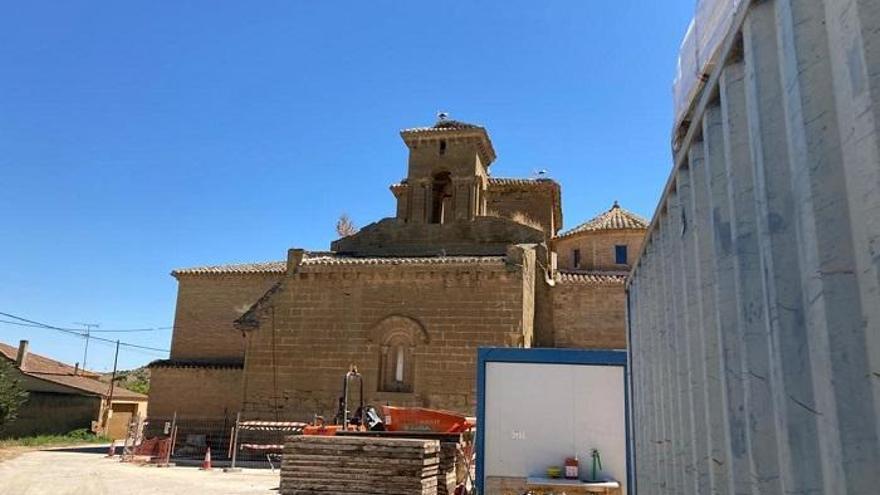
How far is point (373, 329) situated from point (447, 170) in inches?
309

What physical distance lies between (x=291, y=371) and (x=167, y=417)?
28.9 ft

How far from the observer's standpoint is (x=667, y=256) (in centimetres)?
374

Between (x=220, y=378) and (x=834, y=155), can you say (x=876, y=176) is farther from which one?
(x=220, y=378)

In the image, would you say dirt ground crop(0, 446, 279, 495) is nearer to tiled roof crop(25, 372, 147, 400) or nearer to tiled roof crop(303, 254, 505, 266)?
tiled roof crop(303, 254, 505, 266)

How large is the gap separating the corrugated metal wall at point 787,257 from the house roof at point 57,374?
116ft

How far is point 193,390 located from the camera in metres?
25.5

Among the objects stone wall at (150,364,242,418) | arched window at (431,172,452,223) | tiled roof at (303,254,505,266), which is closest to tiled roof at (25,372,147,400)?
stone wall at (150,364,242,418)

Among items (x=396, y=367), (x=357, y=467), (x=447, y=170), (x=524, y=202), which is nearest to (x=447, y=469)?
(x=357, y=467)

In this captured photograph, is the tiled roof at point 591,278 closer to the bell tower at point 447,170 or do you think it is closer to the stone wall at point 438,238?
the stone wall at point 438,238

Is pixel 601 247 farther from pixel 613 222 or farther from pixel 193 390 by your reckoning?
pixel 193 390

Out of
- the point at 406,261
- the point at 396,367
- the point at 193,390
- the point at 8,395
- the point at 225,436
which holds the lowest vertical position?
the point at 225,436

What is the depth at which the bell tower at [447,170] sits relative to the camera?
76.5 feet

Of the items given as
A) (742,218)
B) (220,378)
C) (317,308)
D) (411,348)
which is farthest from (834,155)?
(220,378)

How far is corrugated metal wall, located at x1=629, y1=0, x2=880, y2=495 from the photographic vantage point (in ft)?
5.00
